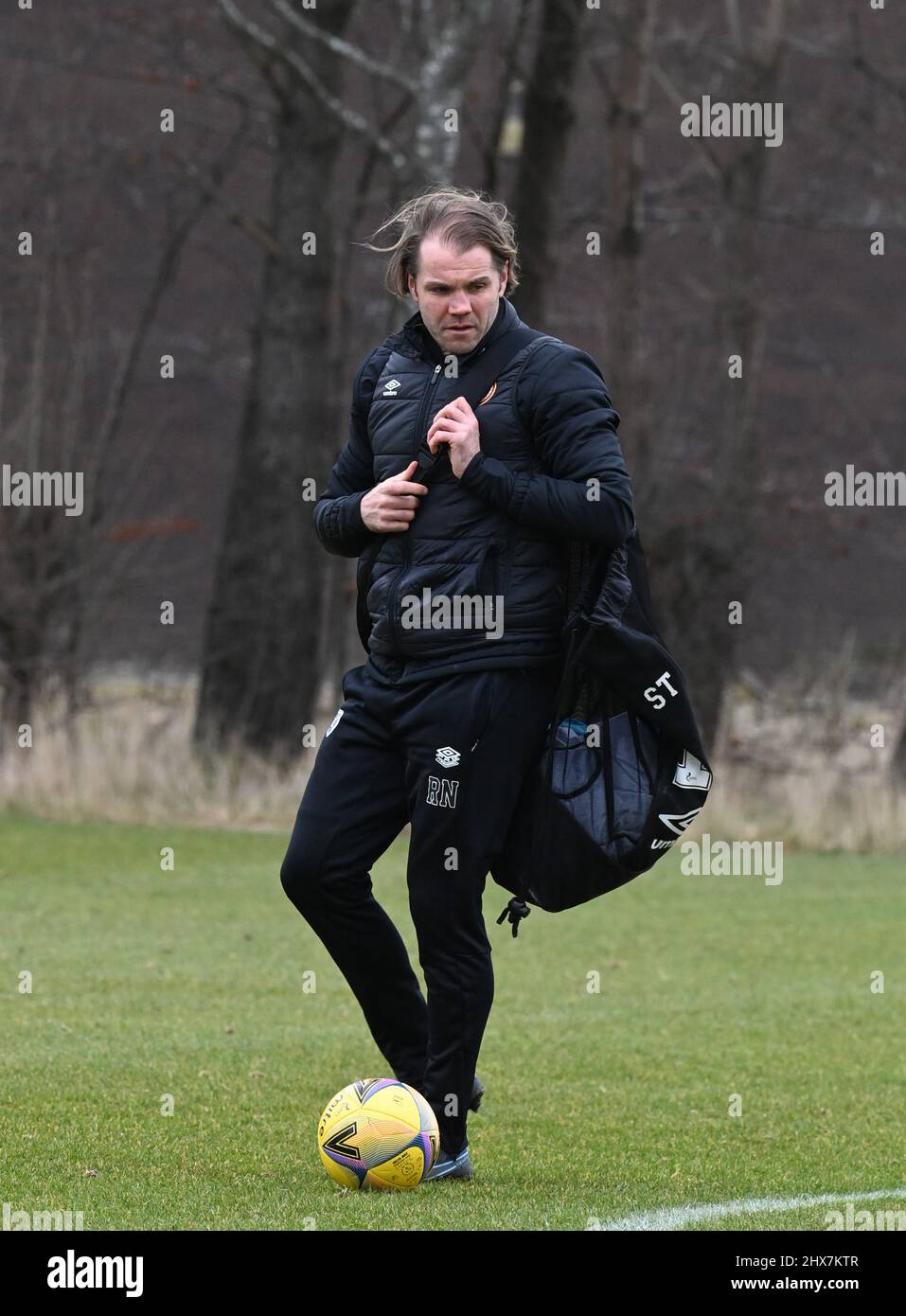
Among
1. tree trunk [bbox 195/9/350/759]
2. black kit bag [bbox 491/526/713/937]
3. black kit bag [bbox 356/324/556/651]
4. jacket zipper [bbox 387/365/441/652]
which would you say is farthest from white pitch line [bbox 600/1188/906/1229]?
tree trunk [bbox 195/9/350/759]

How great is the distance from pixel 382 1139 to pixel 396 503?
1.53 meters

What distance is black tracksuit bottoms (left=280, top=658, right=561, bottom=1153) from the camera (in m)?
4.63

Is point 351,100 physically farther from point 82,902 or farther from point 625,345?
point 82,902

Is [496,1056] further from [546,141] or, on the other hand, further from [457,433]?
[546,141]

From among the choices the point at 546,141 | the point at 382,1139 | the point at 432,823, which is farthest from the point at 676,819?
the point at 546,141

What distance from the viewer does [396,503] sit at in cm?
463

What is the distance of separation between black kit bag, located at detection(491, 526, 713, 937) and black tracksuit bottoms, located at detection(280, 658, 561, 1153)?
0.09 meters

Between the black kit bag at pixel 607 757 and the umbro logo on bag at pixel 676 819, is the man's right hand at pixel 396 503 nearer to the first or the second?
the black kit bag at pixel 607 757

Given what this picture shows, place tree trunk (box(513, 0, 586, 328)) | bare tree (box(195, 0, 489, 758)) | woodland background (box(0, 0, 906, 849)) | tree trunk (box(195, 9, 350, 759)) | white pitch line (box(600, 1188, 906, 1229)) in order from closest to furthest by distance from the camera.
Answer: white pitch line (box(600, 1188, 906, 1229)), woodland background (box(0, 0, 906, 849)), bare tree (box(195, 0, 489, 758)), tree trunk (box(195, 9, 350, 759)), tree trunk (box(513, 0, 586, 328))

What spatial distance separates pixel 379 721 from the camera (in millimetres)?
4781

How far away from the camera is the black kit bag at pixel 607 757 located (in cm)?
462

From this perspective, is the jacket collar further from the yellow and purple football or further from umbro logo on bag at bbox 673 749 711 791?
the yellow and purple football
